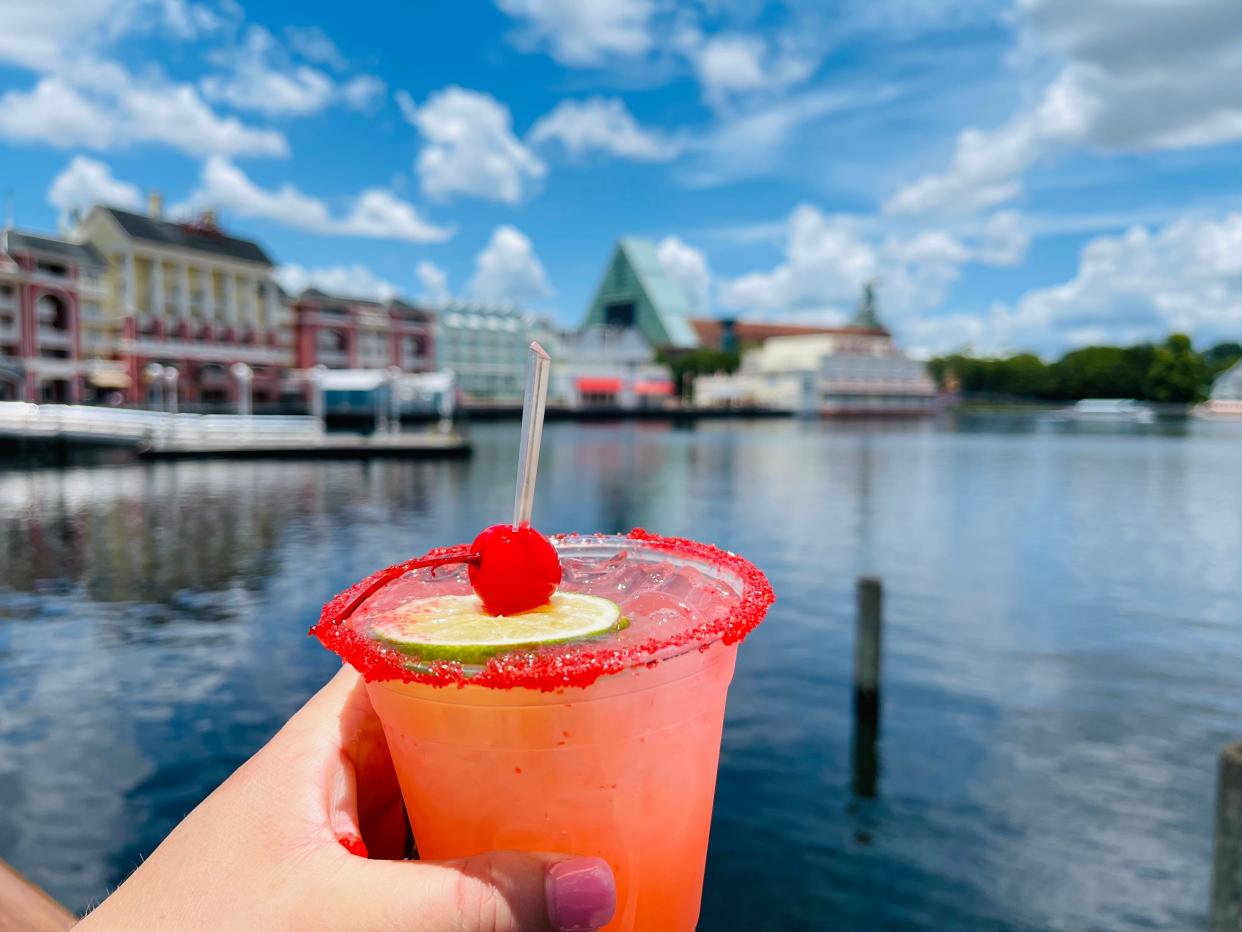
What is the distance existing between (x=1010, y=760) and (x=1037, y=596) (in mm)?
5745

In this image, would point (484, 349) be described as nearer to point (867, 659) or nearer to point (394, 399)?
point (394, 399)

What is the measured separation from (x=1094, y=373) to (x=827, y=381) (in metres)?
37.1

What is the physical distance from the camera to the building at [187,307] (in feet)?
150

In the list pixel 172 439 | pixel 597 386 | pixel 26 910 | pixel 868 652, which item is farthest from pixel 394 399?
pixel 597 386

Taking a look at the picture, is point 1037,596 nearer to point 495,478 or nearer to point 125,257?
point 495,478

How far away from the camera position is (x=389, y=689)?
0.88 m

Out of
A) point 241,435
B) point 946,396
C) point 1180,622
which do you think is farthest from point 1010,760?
point 946,396

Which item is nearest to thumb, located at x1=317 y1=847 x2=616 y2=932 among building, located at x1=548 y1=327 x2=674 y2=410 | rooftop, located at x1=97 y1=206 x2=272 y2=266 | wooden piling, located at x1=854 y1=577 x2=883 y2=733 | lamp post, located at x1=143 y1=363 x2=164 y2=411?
wooden piling, located at x1=854 y1=577 x2=883 y2=733

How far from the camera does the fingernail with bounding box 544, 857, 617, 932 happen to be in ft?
2.72

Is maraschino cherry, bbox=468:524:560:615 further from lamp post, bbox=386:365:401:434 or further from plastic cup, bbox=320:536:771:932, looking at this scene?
lamp post, bbox=386:365:401:434

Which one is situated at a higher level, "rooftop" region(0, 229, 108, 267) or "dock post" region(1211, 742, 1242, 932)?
"rooftop" region(0, 229, 108, 267)

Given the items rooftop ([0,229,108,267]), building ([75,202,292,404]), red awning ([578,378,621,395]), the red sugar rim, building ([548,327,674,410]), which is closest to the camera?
the red sugar rim

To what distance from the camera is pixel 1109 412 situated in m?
87.4

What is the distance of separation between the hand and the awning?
51.0 meters
